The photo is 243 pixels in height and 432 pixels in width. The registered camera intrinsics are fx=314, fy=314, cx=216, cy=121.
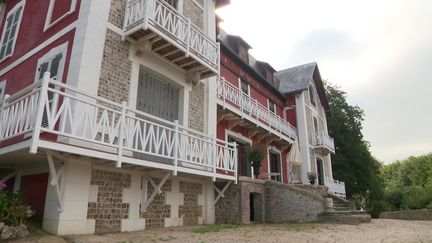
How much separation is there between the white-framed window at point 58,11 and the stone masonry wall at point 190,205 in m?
5.88

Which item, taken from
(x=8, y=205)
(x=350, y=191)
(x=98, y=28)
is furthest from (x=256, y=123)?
(x=350, y=191)

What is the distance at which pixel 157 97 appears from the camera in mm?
9797

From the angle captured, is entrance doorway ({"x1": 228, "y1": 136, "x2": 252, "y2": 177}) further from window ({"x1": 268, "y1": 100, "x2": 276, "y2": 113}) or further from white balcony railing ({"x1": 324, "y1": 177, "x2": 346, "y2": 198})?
white balcony railing ({"x1": 324, "y1": 177, "x2": 346, "y2": 198})

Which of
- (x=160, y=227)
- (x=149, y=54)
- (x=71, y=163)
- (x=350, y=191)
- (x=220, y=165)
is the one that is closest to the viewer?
(x=71, y=163)

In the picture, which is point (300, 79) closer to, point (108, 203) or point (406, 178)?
point (108, 203)

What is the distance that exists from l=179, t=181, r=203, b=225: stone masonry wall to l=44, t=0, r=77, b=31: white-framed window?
5.88m

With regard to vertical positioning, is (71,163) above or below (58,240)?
above

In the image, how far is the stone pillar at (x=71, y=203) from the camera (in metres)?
6.33

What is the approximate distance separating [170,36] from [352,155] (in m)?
22.4

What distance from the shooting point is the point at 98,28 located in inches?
316

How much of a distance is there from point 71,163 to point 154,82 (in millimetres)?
3956

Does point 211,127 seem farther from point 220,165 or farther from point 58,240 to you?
point 58,240

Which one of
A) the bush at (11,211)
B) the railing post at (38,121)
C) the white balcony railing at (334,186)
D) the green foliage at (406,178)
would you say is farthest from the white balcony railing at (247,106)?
the green foliage at (406,178)

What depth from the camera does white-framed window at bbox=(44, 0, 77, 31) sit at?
862 cm
